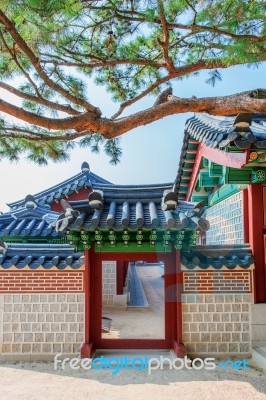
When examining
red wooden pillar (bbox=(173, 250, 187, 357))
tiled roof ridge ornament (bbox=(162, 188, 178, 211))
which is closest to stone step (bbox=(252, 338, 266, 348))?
red wooden pillar (bbox=(173, 250, 187, 357))

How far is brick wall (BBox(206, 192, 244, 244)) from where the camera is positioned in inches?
257

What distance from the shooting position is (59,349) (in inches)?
227

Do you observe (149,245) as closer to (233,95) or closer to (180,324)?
(180,324)

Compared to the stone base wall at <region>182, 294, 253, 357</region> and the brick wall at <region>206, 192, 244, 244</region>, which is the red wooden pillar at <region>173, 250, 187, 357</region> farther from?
the brick wall at <region>206, 192, 244, 244</region>

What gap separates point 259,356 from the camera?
5.36 metres

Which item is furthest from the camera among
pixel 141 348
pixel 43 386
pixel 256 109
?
pixel 141 348

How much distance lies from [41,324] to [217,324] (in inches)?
116

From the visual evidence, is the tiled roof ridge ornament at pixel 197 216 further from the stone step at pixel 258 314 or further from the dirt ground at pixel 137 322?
the dirt ground at pixel 137 322

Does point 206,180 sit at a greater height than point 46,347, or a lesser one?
greater

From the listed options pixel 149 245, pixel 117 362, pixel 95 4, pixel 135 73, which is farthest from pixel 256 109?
pixel 117 362

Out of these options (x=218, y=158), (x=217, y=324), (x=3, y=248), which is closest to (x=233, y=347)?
(x=217, y=324)

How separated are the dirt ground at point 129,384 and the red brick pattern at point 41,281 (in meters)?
1.22

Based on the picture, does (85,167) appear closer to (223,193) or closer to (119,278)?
(119,278)

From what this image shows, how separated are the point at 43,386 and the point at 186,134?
5.71 meters
